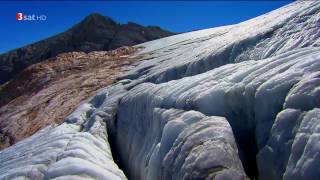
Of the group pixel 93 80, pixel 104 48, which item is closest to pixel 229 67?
pixel 93 80

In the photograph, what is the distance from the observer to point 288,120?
653cm

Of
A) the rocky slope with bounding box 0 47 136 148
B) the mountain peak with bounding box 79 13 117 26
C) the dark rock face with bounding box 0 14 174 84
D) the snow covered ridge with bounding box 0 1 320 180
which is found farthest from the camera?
the mountain peak with bounding box 79 13 117 26

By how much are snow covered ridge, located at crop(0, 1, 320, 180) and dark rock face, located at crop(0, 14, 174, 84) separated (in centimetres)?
3634

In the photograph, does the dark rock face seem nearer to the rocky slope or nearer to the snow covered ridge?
the rocky slope

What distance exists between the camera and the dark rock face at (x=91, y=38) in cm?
5041

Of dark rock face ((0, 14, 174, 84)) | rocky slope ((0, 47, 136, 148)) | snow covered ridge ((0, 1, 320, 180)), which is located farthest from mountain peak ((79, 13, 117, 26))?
snow covered ridge ((0, 1, 320, 180))

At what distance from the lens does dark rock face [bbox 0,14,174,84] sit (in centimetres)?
5041

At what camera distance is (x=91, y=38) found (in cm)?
5081

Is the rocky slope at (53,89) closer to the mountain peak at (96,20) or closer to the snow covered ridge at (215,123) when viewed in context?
the snow covered ridge at (215,123)

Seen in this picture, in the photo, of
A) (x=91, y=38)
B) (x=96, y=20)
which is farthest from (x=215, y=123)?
(x=96, y=20)

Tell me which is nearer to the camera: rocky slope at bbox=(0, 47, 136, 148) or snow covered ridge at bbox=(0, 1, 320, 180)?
snow covered ridge at bbox=(0, 1, 320, 180)

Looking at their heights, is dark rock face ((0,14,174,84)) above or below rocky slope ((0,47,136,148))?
below

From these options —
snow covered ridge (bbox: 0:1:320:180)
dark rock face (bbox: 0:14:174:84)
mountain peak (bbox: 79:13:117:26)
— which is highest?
snow covered ridge (bbox: 0:1:320:180)

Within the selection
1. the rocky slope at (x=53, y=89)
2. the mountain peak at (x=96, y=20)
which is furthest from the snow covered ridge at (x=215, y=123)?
the mountain peak at (x=96, y=20)
